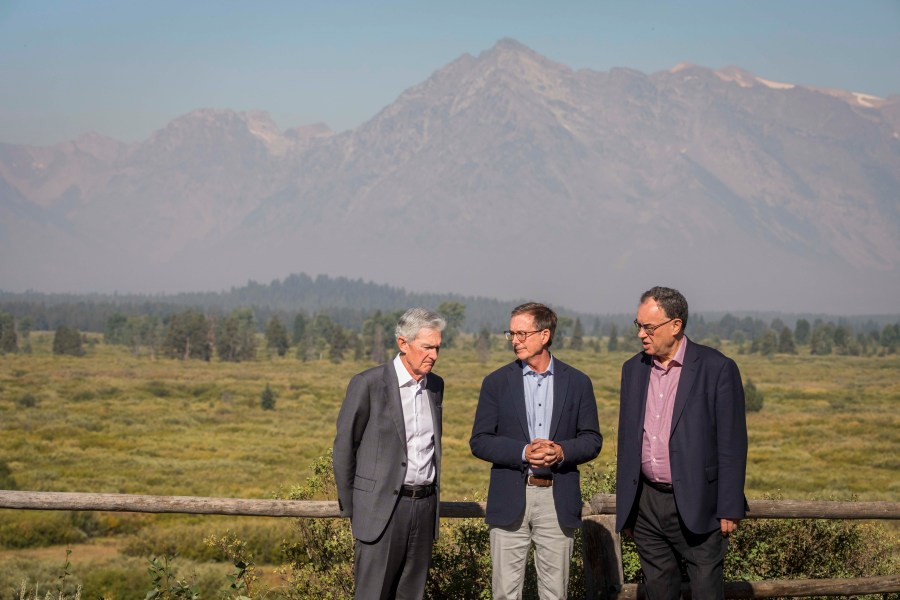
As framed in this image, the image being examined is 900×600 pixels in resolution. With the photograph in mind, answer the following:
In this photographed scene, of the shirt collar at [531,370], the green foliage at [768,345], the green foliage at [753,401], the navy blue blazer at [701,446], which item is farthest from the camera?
the green foliage at [768,345]

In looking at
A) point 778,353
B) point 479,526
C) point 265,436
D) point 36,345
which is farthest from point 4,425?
point 778,353

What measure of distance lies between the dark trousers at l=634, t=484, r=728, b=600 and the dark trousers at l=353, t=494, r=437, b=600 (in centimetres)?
133

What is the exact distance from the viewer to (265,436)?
54344 millimetres

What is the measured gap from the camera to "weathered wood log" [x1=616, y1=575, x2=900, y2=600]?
6.94 metres

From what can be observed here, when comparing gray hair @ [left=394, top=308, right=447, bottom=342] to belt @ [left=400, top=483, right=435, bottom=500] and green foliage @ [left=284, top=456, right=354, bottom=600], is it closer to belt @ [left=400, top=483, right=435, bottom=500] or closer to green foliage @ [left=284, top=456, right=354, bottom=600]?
belt @ [left=400, top=483, right=435, bottom=500]

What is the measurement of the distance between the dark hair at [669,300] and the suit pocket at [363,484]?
2.01 metres

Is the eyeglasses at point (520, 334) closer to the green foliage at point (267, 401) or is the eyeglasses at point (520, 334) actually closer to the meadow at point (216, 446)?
the meadow at point (216, 446)

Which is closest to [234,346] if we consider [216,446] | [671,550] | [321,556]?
[216,446]

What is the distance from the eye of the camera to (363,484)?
5.92m

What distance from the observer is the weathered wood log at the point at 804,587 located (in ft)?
22.8

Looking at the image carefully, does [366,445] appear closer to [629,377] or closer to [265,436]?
[629,377]

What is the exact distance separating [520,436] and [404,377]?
0.84 metres

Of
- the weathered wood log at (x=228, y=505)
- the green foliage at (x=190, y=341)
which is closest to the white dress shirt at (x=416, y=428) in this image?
the weathered wood log at (x=228, y=505)

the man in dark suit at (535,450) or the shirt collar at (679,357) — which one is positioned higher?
the shirt collar at (679,357)
